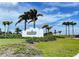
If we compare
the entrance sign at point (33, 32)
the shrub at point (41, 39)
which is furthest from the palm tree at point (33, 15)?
the shrub at point (41, 39)

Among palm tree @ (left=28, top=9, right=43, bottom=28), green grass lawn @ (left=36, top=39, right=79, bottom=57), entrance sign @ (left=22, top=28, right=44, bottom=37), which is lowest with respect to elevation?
green grass lawn @ (left=36, top=39, right=79, bottom=57)

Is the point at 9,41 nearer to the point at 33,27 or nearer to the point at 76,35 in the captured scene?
the point at 33,27

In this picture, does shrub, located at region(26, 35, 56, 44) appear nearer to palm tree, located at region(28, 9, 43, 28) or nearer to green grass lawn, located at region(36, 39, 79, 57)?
green grass lawn, located at region(36, 39, 79, 57)

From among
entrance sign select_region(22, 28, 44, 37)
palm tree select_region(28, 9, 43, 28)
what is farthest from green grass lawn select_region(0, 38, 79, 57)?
palm tree select_region(28, 9, 43, 28)

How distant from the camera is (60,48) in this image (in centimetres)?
490

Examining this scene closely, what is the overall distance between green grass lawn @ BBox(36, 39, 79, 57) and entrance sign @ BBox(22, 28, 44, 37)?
145 millimetres

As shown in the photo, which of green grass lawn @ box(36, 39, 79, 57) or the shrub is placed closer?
green grass lawn @ box(36, 39, 79, 57)

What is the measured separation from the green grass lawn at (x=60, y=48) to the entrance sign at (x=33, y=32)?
0.15m

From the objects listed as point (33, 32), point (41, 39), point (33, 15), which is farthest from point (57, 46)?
point (33, 15)

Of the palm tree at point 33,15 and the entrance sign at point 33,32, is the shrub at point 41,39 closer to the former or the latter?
the entrance sign at point 33,32

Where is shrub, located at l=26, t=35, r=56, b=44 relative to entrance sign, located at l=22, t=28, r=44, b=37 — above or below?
below

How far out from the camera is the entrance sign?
4.95m

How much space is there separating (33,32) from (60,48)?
48 centimetres

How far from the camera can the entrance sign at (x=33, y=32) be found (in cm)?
495
